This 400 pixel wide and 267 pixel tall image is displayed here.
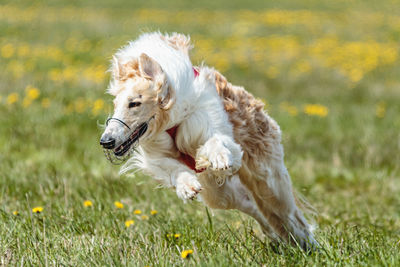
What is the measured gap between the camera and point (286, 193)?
12.8 feet

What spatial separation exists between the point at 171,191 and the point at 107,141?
1963 millimetres

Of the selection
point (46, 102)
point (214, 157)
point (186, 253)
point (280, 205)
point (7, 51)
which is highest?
point (214, 157)

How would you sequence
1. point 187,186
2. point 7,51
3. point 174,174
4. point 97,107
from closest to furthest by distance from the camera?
point 187,186, point 174,174, point 97,107, point 7,51

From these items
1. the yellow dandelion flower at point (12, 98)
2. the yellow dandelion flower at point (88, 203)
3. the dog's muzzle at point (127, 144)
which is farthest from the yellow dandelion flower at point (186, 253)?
the yellow dandelion flower at point (12, 98)

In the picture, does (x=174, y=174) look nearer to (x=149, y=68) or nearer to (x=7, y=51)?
(x=149, y=68)

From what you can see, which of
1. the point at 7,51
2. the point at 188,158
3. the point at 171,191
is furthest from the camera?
the point at 7,51

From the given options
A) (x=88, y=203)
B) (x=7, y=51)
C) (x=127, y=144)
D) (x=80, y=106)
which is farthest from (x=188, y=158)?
(x=7, y=51)

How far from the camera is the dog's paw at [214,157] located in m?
3.11

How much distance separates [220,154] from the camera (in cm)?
312

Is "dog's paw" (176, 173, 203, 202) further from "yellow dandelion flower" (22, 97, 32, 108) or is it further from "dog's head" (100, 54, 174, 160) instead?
"yellow dandelion flower" (22, 97, 32, 108)

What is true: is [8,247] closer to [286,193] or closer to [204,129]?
[204,129]

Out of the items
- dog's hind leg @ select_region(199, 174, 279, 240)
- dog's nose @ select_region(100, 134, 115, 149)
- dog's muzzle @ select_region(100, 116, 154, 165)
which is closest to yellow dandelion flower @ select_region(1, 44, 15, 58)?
dog's hind leg @ select_region(199, 174, 279, 240)

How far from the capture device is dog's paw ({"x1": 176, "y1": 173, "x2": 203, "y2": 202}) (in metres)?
3.08

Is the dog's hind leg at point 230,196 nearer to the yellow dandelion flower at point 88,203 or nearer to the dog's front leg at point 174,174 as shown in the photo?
the dog's front leg at point 174,174
